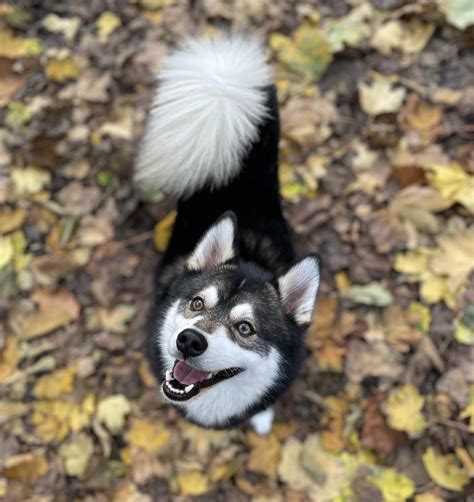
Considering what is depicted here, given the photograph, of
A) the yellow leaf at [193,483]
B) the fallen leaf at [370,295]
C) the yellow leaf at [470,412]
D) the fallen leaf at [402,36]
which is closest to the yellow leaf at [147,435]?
the yellow leaf at [193,483]

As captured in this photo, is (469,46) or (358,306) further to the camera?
(469,46)

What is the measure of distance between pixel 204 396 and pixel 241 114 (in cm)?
124

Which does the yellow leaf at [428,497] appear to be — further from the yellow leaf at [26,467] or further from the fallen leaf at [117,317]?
the yellow leaf at [26,467]

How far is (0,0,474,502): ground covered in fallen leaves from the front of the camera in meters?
2.51

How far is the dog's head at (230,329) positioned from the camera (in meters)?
1.84

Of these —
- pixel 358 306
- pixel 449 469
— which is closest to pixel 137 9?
pixel 358 306

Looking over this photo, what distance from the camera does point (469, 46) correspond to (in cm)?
310

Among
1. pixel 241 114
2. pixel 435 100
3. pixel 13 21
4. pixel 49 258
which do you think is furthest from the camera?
pixel 13 21

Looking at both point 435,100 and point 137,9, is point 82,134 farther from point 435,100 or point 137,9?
point 435,100

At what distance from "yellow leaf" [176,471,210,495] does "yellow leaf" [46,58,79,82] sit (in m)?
2.41

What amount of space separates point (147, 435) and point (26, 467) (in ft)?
1.90

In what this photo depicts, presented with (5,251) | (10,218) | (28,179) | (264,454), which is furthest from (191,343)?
(28,179)

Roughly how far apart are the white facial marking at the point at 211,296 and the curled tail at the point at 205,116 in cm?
64

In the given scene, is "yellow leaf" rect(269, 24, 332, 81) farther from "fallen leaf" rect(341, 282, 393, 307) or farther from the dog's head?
the dog's head
